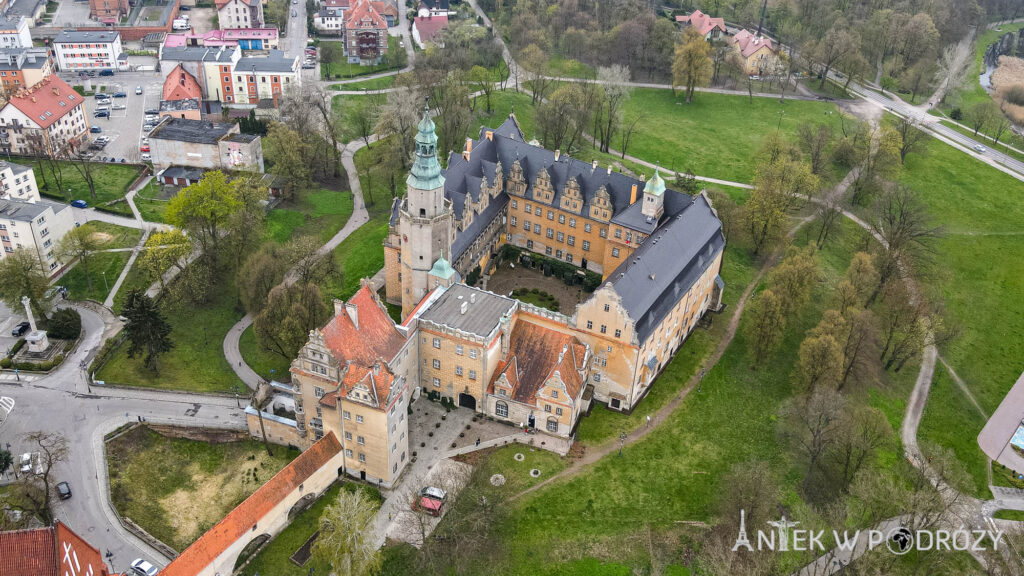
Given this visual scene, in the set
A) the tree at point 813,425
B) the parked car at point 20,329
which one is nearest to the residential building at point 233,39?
the parked car at point 20,329

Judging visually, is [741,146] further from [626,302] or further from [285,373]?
[285,373]

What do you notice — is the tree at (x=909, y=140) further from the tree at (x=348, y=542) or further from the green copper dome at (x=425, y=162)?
the tree at (x=348, y=542)

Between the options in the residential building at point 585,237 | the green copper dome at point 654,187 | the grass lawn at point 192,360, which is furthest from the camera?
the green copper dome at point 654,187

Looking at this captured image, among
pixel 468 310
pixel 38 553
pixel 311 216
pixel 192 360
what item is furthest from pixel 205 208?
pixel 38 553

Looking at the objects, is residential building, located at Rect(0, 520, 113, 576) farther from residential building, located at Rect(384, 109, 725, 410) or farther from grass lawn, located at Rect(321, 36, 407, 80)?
grass lawn, located at Rect(321, 36, 407, 80)

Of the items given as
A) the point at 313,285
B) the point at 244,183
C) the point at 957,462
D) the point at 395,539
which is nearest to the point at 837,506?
the point at 957,462

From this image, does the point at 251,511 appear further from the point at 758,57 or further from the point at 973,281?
the point at 758,57
